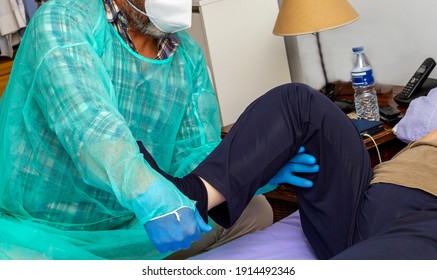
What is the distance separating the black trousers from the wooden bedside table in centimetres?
59

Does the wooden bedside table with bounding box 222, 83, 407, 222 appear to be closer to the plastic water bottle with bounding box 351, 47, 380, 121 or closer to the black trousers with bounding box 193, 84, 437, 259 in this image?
the plastic water bottle with bounding box 351, 47, 380, 121

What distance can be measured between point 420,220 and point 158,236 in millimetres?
549

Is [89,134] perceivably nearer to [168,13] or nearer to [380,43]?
[168,13]

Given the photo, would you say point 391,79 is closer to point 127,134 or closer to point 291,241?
point 291,241

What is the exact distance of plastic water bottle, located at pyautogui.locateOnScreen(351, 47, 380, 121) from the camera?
2.58 metres

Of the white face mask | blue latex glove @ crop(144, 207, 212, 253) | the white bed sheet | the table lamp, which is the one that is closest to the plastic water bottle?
the table lamp

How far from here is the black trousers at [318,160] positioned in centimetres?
Result: 175

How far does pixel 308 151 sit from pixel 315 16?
0.86m

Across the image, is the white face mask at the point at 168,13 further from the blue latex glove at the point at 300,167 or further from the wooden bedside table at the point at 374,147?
the wooden bedside table at the point at 374,147

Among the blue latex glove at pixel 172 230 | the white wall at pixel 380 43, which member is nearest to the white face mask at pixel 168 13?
the blue latex glove at pixel 172 230

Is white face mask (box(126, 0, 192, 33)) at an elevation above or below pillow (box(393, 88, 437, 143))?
above

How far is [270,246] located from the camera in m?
1.97

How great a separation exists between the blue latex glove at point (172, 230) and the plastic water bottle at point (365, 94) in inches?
46.9
